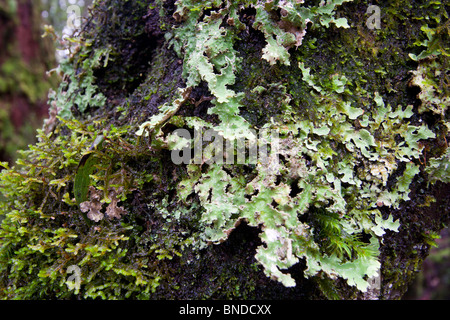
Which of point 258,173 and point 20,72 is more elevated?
point 20,72

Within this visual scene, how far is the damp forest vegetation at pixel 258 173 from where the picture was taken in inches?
42.9

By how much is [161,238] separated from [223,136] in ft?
1.54

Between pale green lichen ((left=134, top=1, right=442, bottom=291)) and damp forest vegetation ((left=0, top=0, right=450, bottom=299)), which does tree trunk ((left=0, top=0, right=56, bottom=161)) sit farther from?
pale green lichen ((left=134, top=1, right=442, bottom=291))

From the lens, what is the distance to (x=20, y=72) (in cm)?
297

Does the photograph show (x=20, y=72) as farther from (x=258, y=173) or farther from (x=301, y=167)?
(x=301, y=167)

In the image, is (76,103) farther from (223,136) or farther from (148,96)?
(223,136)

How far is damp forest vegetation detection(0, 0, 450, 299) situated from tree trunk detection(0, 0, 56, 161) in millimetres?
1959

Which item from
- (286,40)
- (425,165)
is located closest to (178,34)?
(286,40)

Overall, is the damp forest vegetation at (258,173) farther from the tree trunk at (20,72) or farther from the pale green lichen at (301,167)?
the tree trunk at (20,72)

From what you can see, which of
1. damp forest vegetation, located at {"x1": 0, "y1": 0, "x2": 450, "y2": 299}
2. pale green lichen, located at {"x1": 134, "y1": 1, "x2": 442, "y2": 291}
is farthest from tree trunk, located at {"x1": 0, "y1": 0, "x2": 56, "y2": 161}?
pale green lichen, located at {"x1": 134, "y1": 1, "x2": 442, "y2": 291}

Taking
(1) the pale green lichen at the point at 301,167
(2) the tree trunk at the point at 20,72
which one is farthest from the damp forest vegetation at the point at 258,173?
(2) the tree trunk at the point at 20,72

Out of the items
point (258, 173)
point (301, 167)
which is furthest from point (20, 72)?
point (301, 167)

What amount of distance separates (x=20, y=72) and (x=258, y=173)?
9.97 feet

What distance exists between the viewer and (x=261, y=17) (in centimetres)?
121
